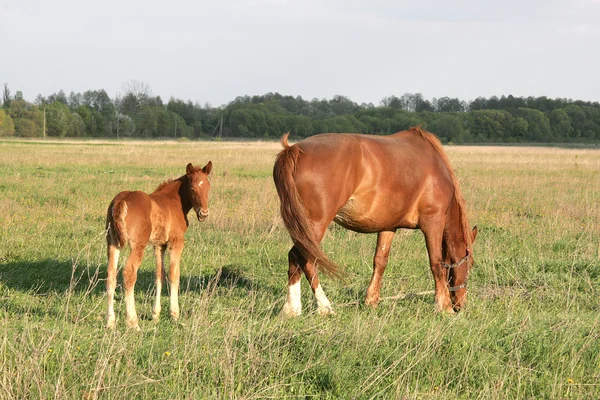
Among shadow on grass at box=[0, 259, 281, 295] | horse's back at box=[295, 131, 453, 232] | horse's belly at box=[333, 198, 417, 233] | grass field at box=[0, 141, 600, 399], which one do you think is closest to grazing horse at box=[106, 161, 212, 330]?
grass field at box=[0, 141, 600, 399]

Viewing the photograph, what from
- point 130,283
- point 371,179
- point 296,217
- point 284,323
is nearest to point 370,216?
point 371,179

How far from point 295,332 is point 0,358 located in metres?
2.07

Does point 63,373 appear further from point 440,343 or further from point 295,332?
point 440,343

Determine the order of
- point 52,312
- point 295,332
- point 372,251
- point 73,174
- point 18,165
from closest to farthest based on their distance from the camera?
point 295,332 → point 52,312 → point 372,251 → point 73,174 → point 18,165

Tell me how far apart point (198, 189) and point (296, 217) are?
3.54 feet

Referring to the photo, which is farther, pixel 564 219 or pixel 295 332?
pixel 564 219

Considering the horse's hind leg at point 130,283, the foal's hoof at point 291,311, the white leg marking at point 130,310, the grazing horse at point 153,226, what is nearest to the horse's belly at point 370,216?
the foal's hoof at point 291,311

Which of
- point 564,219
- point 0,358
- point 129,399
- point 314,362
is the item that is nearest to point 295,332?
point 314,362

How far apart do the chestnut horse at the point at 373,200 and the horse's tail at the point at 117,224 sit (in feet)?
4.92

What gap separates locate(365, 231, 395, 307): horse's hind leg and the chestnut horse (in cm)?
1

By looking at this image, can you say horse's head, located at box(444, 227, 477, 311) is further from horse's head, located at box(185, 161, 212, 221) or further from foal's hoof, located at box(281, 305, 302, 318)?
horse's head, located at box(185, 161, 212, 221)

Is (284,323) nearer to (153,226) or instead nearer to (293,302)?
(293,302)

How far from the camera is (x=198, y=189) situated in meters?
6.20

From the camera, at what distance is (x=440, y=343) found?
456 centimetres
